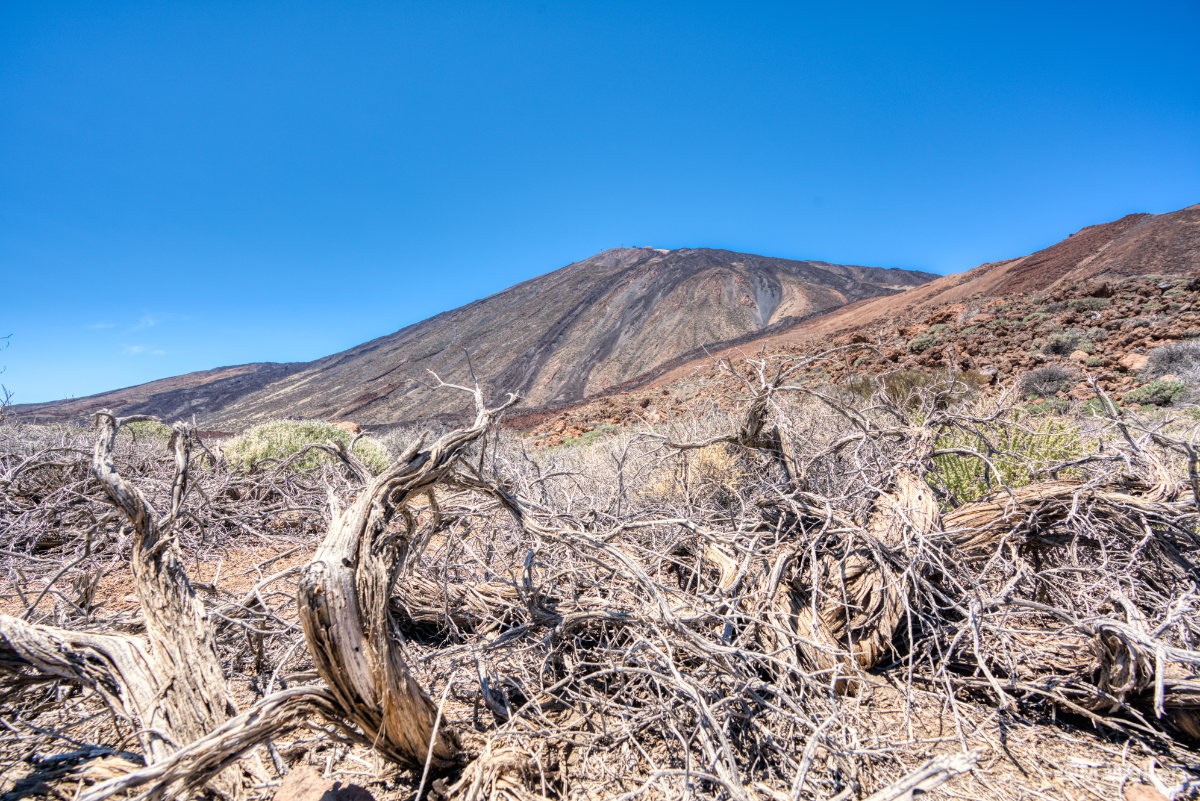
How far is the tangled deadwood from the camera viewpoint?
130 centimetres

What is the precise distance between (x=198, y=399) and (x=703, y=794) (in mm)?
58050

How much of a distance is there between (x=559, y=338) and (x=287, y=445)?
32.3 metres

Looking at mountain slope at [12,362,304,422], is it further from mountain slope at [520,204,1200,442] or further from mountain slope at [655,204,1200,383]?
mountain slope at [655,204,1200,383]

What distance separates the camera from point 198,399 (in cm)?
4753

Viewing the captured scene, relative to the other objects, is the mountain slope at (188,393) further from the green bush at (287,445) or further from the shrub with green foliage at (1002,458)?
the shrub with green foliage at (1002,458)

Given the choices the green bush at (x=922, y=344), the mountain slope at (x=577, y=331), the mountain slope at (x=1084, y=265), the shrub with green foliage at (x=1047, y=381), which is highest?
the mountain slope at (x=577, y=331)

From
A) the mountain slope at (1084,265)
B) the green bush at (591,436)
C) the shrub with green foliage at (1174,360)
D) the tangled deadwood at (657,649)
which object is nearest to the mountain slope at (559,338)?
the mountain slope at (1084,265)

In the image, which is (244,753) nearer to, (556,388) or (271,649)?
(271,649)

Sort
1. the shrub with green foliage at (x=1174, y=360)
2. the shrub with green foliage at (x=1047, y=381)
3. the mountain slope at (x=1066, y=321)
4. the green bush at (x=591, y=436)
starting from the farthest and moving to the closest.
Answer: the green bush at (x=591, y=436)
the mountain slope at (x=1066, y=321)
the shrub with green foliage at (x=1047, y=381)
the shrub with green foliage at (x=1174, y=360)

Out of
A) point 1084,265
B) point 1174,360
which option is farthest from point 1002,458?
point 1084,265

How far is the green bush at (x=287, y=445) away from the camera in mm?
6934

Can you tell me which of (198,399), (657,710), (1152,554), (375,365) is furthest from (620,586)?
(198,399)

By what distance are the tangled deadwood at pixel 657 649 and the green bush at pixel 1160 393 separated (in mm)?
6541

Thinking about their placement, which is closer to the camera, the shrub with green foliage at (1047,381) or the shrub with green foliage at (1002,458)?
the shrub with green foliage at (1002,458)
